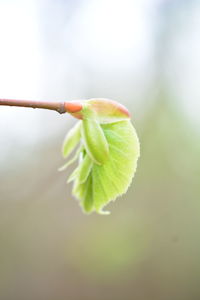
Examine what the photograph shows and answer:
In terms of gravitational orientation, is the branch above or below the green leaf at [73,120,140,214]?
above

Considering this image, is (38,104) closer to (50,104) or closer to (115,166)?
(50,104)

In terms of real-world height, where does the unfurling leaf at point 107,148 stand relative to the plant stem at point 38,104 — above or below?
below

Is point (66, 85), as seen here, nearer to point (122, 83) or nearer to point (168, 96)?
point (122, 83)

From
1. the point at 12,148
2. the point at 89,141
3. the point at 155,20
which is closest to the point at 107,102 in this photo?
the point at 89,141

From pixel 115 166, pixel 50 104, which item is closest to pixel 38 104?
pixel 50 104

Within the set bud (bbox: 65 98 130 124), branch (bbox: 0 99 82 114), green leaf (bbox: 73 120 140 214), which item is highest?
branch (bbox: 0 99 82 114)
